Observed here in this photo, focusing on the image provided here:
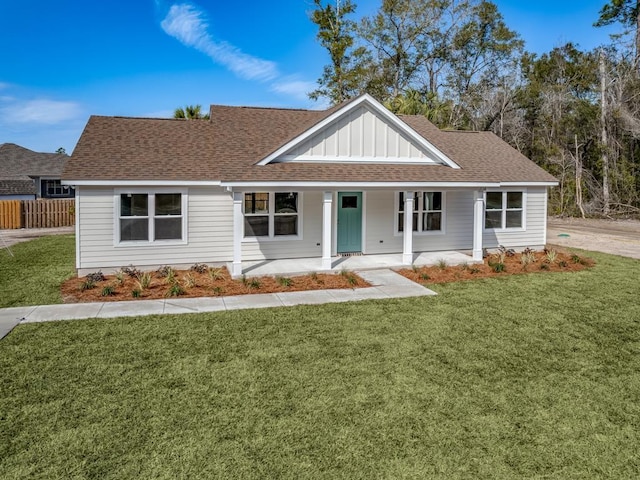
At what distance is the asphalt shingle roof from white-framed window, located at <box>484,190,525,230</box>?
A: 2.44 feet

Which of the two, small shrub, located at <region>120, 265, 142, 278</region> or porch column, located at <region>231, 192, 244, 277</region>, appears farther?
porch column, located at <region>231, 192, 244, 277</region>

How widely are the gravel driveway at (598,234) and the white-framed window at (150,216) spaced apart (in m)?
15.5

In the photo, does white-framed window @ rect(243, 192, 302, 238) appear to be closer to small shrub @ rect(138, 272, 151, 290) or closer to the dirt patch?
the dirt patch

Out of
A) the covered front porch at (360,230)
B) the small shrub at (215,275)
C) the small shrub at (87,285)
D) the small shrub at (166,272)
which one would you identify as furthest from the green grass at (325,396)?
the covered front porch at (360,230)

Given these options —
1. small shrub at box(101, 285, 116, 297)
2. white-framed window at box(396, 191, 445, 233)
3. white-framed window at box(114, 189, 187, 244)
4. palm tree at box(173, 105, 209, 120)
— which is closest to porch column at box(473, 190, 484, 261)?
white-framed window at box(396, 191, 445, 233)

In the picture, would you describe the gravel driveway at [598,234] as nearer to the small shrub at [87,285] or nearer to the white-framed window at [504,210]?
the white-framed window at [504,210]

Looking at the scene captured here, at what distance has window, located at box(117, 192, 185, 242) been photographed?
12648mm

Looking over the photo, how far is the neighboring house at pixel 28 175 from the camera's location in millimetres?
36500

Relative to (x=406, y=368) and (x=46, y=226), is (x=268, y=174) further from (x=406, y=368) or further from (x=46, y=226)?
(x=46, y=226)

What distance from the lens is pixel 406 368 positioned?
6.50 m

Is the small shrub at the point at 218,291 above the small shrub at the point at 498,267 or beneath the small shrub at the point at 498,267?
beneath

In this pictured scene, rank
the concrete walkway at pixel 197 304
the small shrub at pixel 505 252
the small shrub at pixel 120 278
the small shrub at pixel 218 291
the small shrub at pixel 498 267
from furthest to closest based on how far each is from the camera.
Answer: the small shrub at pixel 505 252 < the small shrub at pixel 498 267 < the small shrub at pixel 120 278 < the small shrub at pixel 218 291 < the concrete walkway at pixel 197 304

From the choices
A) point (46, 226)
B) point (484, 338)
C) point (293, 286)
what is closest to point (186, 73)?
point (46, 226)

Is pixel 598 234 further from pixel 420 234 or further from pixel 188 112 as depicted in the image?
pixel 188 112
